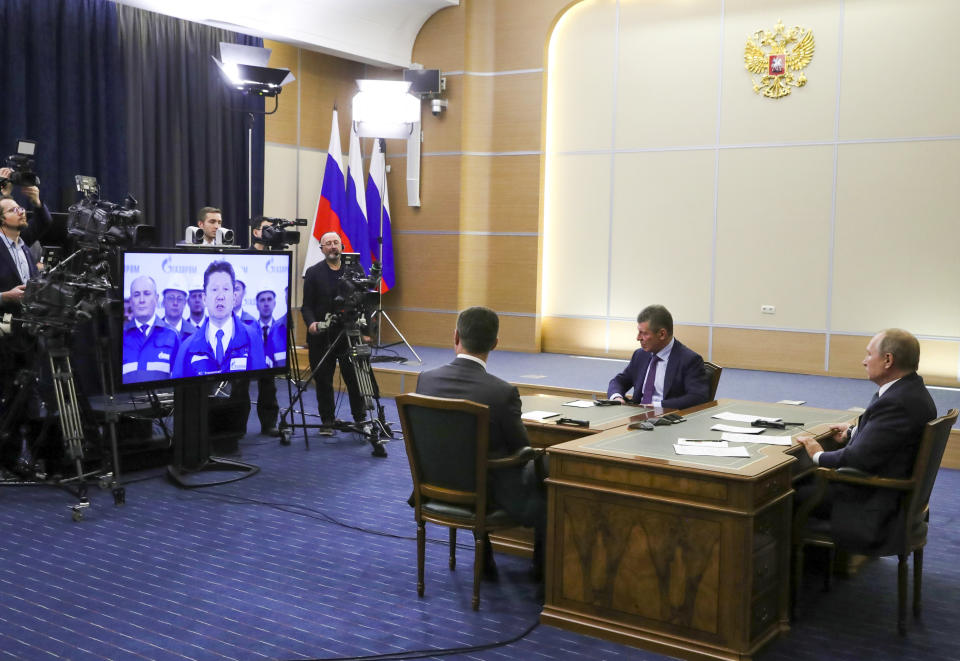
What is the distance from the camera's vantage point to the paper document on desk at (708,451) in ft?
10.4

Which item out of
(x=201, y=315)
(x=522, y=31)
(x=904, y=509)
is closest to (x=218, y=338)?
(x=201, y=315)

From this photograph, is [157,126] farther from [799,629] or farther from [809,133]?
[799,629]

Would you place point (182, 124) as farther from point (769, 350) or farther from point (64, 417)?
point (769, 350)

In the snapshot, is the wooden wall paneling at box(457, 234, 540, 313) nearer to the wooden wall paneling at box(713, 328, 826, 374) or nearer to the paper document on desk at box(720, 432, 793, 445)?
the wooden wall paneling at box(713, 328, 826, 374)

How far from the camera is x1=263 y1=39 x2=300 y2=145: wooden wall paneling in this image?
921 cm

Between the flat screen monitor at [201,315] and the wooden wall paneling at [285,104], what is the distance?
13.7ft

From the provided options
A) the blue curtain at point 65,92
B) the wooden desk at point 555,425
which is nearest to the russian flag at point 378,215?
the blue curtain at point 65,92

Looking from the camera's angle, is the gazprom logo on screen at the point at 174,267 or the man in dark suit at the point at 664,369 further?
the gazprom logo on screen at the point at 174,267

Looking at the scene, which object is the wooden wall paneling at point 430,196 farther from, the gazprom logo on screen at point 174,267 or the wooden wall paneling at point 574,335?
the gazprom logo on screen at point 174,267

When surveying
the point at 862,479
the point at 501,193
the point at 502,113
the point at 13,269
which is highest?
the point at 502,113

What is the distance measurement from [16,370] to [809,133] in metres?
6.65

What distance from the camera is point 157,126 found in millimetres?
8008

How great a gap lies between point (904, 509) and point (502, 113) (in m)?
7.01

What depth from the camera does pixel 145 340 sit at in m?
4.91
